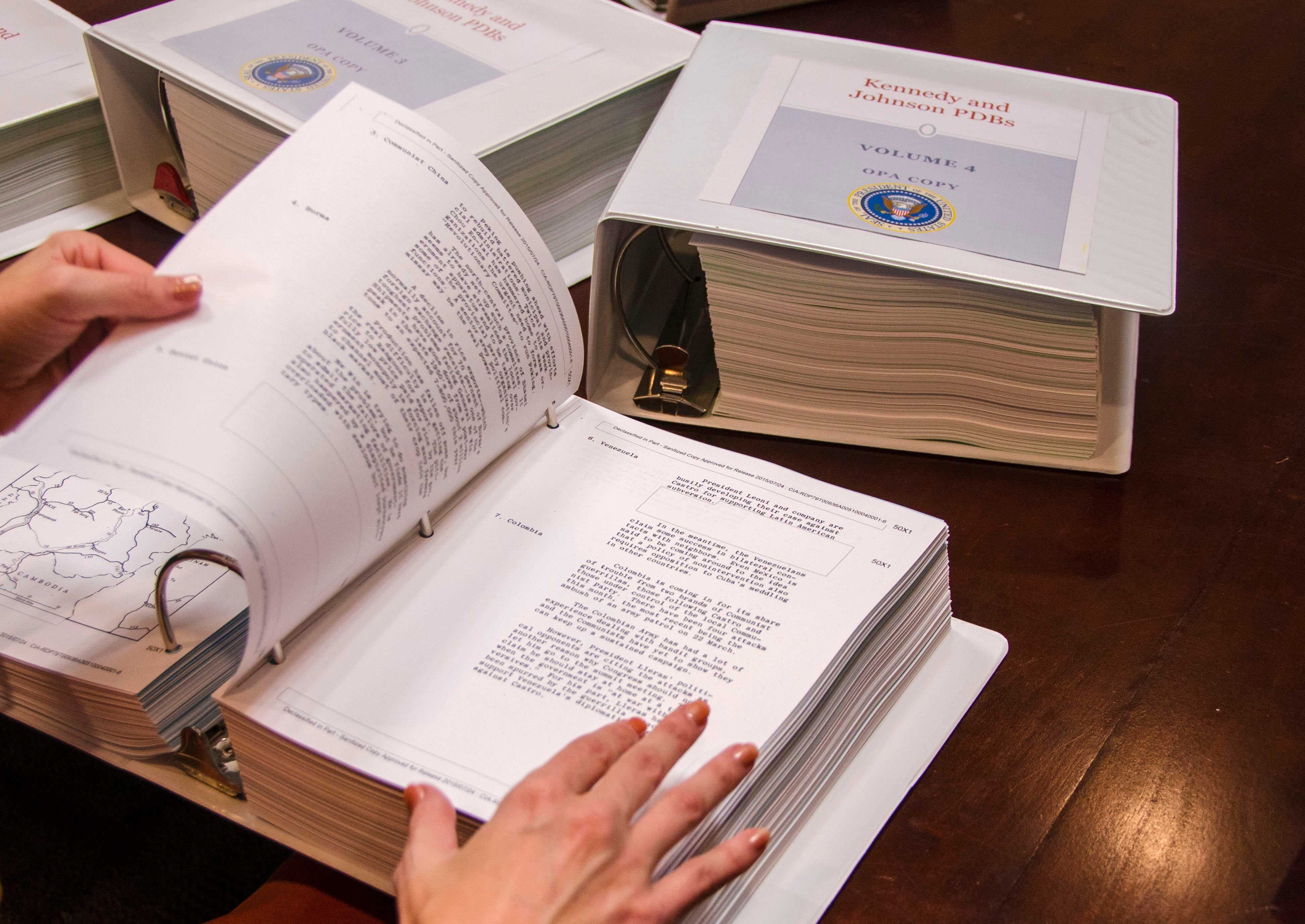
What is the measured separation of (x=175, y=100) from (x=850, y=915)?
0.83 meters

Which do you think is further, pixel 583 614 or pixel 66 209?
pixel 66 209

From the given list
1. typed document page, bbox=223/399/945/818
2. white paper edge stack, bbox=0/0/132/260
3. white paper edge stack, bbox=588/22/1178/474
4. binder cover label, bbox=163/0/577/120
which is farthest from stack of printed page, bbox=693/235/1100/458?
white paper edge stack, bbox=0/0/132/260

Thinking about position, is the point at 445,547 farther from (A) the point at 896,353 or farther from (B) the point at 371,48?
(B) the point at 371,48

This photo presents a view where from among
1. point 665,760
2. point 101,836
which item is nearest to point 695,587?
point 665,760

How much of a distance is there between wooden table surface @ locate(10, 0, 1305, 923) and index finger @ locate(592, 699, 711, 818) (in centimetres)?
13

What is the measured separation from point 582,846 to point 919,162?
578 millimetres

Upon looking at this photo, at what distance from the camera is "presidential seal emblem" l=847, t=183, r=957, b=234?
0.76 meters

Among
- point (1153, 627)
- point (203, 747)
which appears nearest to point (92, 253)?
point (203, 747)

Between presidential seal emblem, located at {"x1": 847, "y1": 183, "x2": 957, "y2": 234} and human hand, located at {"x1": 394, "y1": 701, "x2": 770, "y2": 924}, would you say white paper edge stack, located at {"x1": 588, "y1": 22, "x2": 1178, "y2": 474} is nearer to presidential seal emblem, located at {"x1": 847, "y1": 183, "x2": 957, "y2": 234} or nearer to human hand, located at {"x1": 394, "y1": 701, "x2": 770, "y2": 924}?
presidential seal emblem, located at {"x1": 847, "y1": 183, "x2": 957, "y2": 234}

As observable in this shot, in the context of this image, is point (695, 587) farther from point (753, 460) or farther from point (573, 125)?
point (573, 125)

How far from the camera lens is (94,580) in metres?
0.62

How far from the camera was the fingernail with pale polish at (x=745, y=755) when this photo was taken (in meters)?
0.50

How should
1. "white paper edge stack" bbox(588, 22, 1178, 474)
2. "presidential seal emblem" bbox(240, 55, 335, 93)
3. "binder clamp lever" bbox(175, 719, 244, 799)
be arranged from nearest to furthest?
1. "binder clamp lever" bbox(175, 719, 244, 799)
2. "white paper edge stack" bbox(588, 22, 1178, 474)
3. "presidential seal emblem" bbox(240, 55, 335, 93)

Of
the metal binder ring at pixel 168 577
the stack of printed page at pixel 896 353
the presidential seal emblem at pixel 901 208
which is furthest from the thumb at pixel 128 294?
the presidential seal emblem at pixel 901 208
